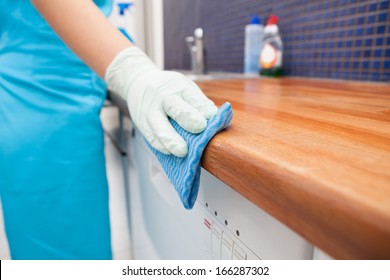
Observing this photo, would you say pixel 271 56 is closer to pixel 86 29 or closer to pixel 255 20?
pixel 255 20

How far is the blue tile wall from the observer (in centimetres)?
91

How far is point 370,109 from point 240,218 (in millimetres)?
313

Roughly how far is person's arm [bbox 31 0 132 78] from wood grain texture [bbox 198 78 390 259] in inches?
11.6

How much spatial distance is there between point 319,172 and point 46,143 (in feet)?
2.25

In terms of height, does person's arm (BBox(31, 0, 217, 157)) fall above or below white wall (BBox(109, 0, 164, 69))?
below

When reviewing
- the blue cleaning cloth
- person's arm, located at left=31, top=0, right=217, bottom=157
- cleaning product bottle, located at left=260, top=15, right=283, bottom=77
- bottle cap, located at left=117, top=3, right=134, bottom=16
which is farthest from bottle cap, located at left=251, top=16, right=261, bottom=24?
the blue cleaning cloth

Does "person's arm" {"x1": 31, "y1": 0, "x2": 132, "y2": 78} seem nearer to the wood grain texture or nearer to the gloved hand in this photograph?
the gloved hand

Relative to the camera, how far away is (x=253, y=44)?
4.81ft

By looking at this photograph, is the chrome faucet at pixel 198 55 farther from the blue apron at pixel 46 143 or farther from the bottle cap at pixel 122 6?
the blue apron at pixel 46 143

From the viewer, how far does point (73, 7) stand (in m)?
0.56

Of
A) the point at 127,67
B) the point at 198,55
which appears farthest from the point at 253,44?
the point at 127,67

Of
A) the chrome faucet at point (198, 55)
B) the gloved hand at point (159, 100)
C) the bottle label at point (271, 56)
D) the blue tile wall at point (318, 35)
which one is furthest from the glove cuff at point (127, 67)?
the chrome faucet at point (198, 55)

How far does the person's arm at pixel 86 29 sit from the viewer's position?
0.56 meters
